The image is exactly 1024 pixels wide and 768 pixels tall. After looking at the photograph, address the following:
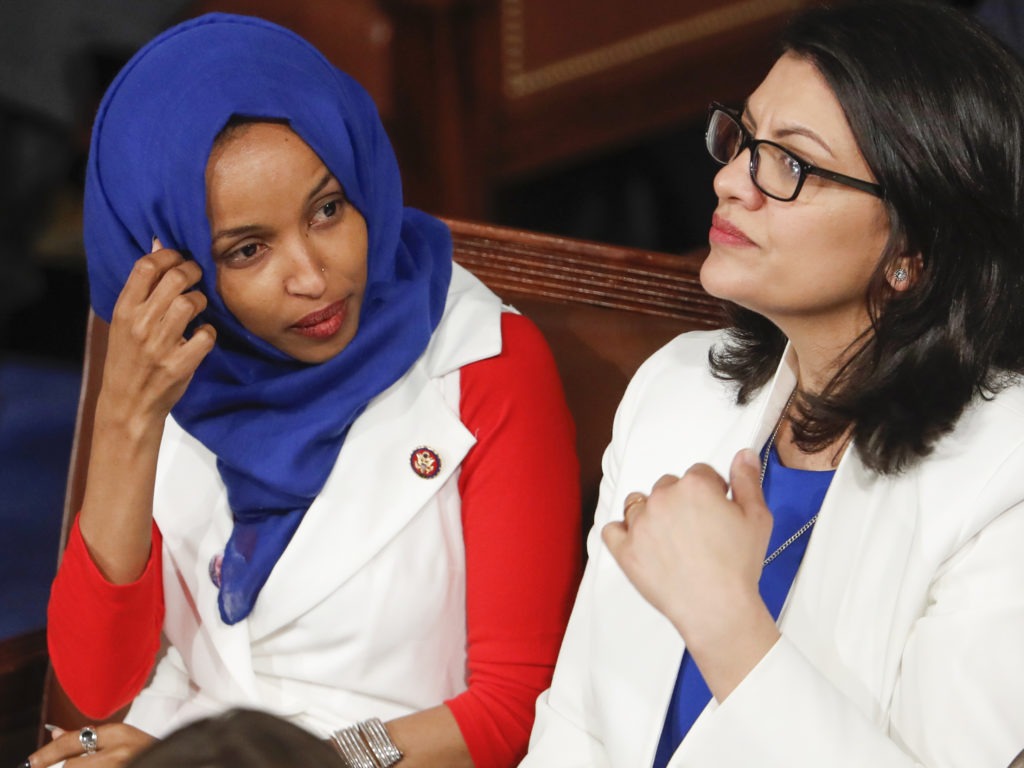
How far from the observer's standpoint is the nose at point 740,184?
155 centimetres

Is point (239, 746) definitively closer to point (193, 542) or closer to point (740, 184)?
point (740, 184)

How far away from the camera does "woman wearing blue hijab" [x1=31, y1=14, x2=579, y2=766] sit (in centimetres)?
172

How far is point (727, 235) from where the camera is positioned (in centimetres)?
158

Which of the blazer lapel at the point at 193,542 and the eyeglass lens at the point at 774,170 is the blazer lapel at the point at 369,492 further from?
the eyeglass lens at the point at 774,170

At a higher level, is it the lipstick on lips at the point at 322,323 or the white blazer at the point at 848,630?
the lipstick on lips at the point at 322,323

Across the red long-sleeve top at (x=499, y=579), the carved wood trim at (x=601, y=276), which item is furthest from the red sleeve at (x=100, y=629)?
the carved wood trim at (x=601, y=276)

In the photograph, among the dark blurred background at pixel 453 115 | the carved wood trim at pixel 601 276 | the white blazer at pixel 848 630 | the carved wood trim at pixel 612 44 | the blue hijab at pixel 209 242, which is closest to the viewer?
the white blazer at pixel 848 630

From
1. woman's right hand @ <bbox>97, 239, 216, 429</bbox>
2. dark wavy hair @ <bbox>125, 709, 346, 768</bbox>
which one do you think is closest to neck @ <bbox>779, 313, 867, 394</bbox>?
woman's right hand @ <bbox>97, 239, 216, 429</bbox>

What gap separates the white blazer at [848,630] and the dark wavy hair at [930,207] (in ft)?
0.15

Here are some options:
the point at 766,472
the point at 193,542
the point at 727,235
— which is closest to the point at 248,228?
the point at 193,542

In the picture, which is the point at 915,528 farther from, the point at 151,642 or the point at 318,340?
the point at 151,642

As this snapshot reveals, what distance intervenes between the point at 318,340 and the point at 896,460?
0.73 meters

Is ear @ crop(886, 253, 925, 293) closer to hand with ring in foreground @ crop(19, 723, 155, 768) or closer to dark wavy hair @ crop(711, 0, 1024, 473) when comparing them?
dark wavy hair @ crop(711, 0, 1024, 473)

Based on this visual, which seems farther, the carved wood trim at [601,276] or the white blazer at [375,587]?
the carved wood trim at [601,276]
